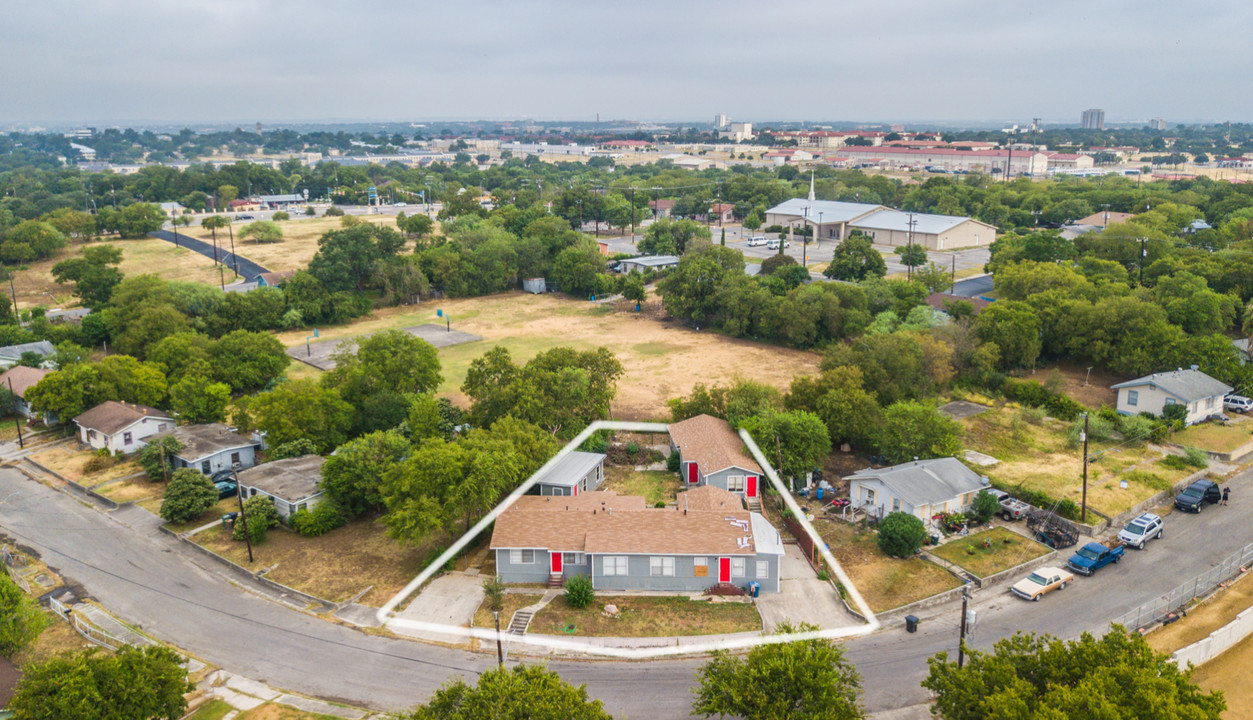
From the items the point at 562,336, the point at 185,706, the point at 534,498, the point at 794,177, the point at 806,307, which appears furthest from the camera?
the point at 794,177

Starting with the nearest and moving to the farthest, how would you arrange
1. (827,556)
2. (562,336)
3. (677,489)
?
(827,556) → (677,489) → (562,336)

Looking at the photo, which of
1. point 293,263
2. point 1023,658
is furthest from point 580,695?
point 293,263

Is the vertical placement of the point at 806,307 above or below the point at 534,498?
above

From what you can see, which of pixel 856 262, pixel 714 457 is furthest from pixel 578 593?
pixel 856 262

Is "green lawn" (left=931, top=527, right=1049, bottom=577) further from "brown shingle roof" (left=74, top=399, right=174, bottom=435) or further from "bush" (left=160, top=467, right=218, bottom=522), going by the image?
"brown shingle roof" (left=74, top=399, right=174, bottom=435)

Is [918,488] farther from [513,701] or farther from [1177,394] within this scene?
[513,701]

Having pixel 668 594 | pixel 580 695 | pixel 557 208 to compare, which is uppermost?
pixel 557 208

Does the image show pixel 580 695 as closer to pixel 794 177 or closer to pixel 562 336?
pixel 562 336
